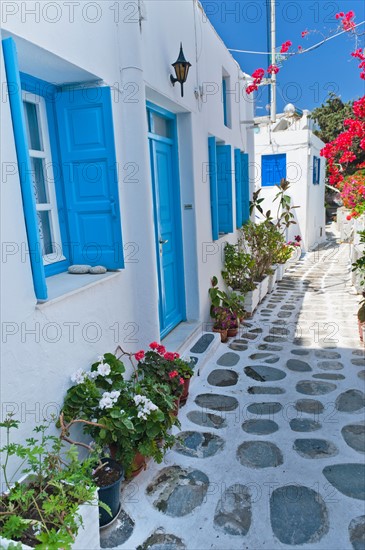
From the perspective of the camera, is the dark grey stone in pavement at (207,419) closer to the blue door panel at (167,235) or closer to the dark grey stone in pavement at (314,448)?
the dark grey stone in pavement at (314,448)

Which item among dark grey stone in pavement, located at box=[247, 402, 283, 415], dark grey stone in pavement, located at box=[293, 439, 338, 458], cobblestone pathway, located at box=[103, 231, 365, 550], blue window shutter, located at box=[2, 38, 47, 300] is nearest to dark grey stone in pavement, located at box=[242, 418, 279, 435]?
cobblestone pathway, located at box=[103, 231, 365, 550]

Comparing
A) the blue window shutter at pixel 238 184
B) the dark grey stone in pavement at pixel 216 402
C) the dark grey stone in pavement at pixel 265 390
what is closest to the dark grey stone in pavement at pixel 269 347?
the dark grey stone in pavement at pixel 265 390

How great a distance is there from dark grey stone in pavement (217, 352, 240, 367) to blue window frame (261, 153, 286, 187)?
9396 millimetres

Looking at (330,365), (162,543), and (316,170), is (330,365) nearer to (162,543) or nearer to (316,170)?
(162,543)

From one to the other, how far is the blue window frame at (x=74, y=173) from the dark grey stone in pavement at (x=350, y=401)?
2481 millimetres

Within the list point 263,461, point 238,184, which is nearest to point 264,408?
point 263,461

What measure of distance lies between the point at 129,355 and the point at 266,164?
11341 millimetres

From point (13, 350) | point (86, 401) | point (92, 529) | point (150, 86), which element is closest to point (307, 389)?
point (86, 401)

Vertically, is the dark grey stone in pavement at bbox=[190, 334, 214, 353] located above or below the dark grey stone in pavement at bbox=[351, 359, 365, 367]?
above

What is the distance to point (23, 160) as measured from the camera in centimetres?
217

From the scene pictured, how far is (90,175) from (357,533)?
10.2 feet

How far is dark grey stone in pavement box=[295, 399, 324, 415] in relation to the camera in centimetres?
367

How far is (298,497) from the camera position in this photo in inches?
103

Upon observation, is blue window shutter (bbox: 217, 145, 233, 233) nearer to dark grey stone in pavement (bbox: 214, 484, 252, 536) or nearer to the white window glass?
the white window glass
